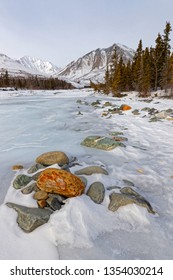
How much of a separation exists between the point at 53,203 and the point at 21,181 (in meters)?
1.26

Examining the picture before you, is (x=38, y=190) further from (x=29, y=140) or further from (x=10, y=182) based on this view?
(x=29, y=140)

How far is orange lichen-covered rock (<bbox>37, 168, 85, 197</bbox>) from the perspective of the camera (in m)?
3.78

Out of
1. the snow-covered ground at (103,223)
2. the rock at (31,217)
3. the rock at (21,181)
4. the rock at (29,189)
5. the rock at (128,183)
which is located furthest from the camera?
the rock at (128,183)

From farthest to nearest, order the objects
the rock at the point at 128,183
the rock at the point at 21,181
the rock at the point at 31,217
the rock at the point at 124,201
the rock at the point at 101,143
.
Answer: the rock at the point at 101,143
the rock at the point at 128,183
the rock at the point at 21,181
the rock at the point at 124,201
the rock at the point at 31,217

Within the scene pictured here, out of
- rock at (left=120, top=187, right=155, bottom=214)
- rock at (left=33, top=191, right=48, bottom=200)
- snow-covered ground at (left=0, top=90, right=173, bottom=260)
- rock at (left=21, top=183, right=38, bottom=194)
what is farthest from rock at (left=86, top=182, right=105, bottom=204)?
rock at (left=21, top=183, right=38, bottom=194)

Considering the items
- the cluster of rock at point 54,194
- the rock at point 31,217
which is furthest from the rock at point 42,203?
the rock at point 31,217

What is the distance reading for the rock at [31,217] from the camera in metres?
3.15

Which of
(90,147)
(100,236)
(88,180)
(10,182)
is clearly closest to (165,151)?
(90,147)

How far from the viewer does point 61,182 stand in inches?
151

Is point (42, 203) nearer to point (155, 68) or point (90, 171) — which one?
point (90, 171)

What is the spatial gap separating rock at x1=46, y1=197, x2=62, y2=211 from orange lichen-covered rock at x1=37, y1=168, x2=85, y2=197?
0.17 m

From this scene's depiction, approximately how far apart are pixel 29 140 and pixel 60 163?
379cm

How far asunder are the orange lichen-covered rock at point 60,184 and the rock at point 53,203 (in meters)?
0.17

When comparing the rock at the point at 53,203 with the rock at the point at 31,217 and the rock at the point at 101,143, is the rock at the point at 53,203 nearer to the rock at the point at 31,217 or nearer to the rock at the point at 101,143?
the rock at the point at 31,217
